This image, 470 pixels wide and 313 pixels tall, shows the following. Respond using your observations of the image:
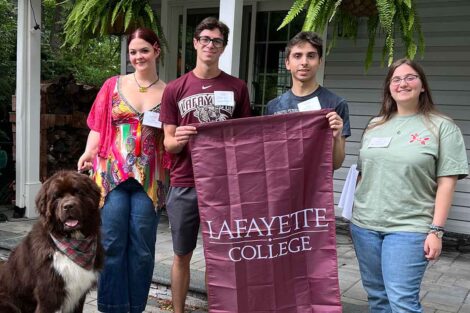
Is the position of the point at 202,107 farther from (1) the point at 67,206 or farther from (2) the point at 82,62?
(2) the point at 82,62

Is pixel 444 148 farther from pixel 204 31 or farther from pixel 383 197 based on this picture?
pixel 204 31

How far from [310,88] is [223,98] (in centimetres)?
52

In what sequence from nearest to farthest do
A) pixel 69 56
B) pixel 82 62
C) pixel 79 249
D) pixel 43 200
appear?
pixel 43 200 → pixel 79 249 → pixel 69 56 → pixel 82 62

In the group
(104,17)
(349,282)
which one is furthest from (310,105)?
(104,17)

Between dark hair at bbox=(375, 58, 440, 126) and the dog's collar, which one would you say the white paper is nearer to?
dark hair at bbox=(375, 58, 440, 126)

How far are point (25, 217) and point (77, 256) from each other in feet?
13.5

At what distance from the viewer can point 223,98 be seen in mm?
2881

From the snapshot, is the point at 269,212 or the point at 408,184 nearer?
the point at 408,184

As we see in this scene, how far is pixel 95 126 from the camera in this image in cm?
312

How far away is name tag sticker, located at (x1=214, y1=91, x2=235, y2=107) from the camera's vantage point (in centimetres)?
287

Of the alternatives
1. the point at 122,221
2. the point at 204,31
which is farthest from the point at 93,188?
the point at 204,31

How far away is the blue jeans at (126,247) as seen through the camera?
3041 millimetres

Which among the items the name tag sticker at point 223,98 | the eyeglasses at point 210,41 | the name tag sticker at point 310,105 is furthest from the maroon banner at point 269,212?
the eyeglasses at point 210,41

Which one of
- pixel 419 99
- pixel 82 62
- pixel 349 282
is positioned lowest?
pixel 349 282
